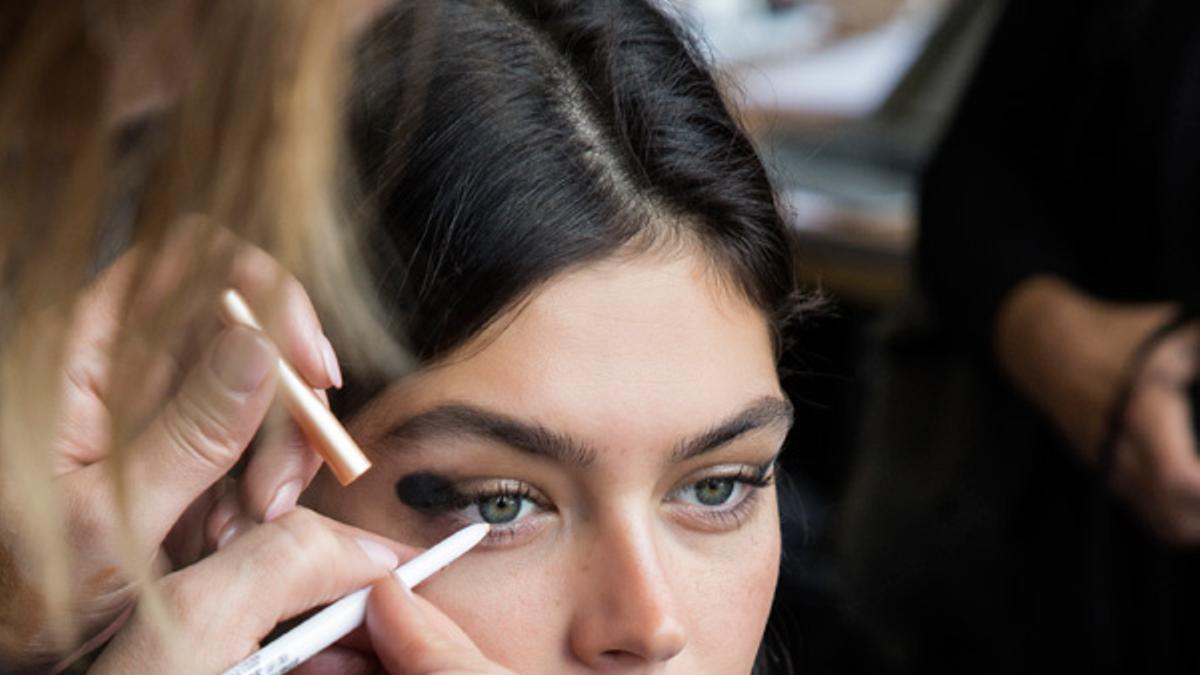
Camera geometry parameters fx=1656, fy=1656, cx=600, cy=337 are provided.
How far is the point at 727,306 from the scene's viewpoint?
0.95 meters

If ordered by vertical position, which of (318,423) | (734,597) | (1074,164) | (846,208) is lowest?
(846,208)

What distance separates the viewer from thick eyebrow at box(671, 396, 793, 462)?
906 millimetres

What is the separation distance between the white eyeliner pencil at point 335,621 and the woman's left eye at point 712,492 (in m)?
0.13

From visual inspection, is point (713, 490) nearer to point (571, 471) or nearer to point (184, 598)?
point (571, 471)

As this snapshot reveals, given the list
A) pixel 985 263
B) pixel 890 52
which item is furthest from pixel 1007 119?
pixel 890 52

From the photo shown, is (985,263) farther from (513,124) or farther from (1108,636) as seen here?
(513,124)

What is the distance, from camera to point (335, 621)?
0.78m

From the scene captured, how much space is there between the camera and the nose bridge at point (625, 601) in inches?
33.2

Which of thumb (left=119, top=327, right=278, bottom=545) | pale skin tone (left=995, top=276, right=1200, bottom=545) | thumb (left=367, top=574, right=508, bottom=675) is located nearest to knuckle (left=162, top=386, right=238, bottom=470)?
thumb (left=119, top=327, right=278, bottom=545)

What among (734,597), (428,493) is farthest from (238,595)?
(734,597)

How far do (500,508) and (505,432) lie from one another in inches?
1.9

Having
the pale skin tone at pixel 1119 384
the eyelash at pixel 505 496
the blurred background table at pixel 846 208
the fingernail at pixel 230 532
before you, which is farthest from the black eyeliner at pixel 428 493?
the blurred background table at pixel 846 208

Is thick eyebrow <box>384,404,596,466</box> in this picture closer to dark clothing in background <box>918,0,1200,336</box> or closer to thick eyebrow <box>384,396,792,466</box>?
thick eyebrow <box>384,396,792,466</box>

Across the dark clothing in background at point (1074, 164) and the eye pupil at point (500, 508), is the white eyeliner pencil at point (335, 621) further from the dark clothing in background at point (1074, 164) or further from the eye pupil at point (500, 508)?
the dark clothing in background at point (1074, 164)
